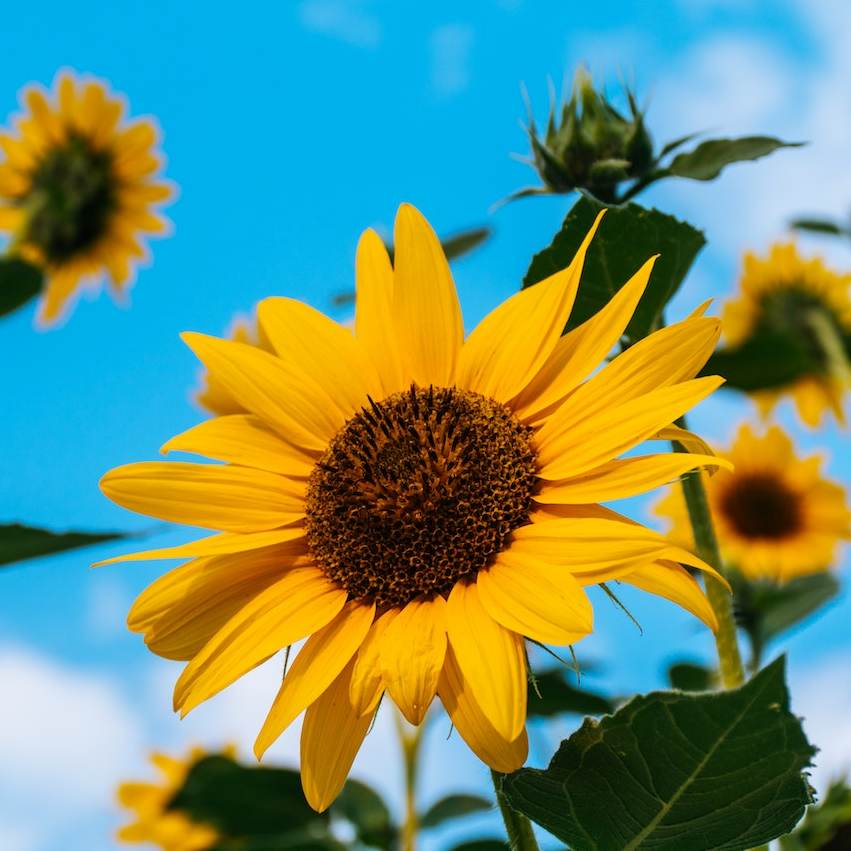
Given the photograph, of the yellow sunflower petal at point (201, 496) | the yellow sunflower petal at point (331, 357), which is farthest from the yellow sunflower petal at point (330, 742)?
the yellow sunflower petal at point (331, 357)

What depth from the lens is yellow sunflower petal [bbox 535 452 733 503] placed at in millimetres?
1042

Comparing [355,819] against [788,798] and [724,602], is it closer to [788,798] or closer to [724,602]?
[724,602]

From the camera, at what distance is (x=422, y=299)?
4.25 feet

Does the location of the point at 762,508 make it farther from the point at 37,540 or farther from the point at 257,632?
the point at 257,632

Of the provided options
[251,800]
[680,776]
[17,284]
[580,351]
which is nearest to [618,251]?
[580,351]

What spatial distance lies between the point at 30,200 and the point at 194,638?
3642mm

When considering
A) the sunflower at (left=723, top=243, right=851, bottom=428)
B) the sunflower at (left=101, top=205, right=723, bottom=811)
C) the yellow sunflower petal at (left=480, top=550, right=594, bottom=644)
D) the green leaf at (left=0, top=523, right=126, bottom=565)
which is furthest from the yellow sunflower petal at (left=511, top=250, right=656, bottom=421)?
the sunflower at (left=723, top=243, right=851, bottom=428)

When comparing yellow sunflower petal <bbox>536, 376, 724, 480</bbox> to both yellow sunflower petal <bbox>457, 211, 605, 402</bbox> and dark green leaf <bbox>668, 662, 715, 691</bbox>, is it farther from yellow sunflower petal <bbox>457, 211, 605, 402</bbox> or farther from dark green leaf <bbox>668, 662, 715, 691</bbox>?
dark green leaf <bbox>668, 662, 715, 691</bbox>

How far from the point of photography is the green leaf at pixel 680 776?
0.89 meters

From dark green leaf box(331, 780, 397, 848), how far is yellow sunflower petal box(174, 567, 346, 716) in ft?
4.98

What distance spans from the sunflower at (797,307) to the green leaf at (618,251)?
9.56 feet

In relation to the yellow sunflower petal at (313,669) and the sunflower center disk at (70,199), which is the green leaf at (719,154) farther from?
the sunflower center disk at (70,199)

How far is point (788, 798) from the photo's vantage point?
0.93m

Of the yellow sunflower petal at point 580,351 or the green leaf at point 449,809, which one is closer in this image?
the yellow sunflower petal at point 580,351
